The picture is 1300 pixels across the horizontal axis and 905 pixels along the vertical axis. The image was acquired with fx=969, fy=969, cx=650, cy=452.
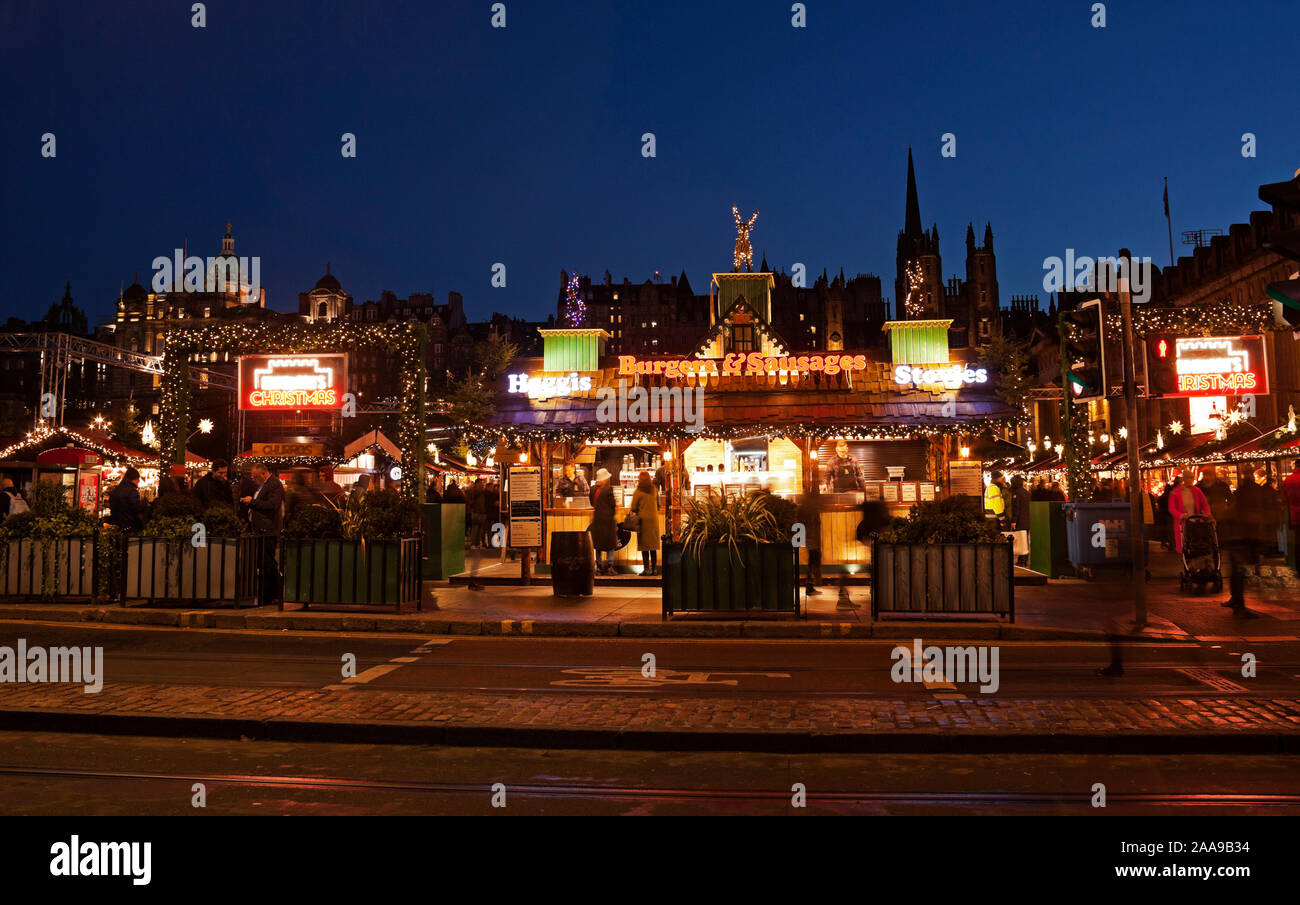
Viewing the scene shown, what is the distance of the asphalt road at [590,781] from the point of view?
5.27 meters

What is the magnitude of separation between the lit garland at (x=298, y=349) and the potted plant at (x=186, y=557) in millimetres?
4436

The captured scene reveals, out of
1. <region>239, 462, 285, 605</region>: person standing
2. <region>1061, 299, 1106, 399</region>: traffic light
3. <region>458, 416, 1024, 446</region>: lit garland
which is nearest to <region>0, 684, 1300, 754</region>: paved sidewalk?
<region>1061, 299, 1106, 399</region>: traffic light

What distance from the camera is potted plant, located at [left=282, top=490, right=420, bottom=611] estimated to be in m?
13.1

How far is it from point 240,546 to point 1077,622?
11.1 metres

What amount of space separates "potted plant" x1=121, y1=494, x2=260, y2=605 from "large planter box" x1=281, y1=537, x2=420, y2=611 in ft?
2.58

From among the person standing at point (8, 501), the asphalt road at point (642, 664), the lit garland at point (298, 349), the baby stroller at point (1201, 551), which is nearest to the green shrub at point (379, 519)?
the asphalt road at point (642, 664)

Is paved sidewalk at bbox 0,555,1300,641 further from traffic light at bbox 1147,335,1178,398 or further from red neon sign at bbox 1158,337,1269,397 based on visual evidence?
red neon sign at bbox 1158,337,1269,397

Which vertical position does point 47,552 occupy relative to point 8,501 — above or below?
below

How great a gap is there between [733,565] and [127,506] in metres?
9.55

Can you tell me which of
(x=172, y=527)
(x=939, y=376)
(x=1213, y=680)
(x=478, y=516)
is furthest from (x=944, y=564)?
(x=478, y=516)

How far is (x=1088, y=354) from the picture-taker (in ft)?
38.5

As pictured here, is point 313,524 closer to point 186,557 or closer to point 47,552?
point 186,557
